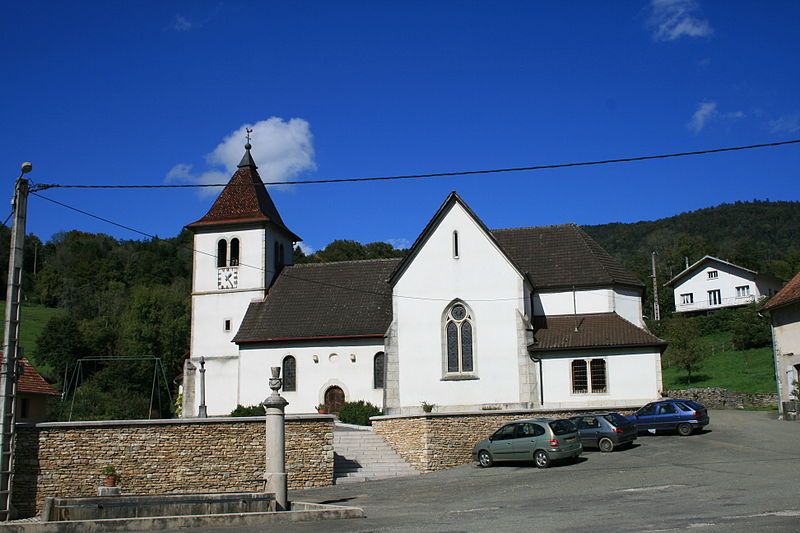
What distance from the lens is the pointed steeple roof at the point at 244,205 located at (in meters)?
44.2

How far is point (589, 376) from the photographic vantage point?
33906 millimetres

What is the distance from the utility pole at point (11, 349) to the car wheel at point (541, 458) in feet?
47.6

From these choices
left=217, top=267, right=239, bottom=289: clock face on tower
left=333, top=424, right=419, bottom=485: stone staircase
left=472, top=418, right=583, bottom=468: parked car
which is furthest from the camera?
left=217, top=267, right=239, bottom=289: clock face on tower

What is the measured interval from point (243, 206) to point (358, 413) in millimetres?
15091

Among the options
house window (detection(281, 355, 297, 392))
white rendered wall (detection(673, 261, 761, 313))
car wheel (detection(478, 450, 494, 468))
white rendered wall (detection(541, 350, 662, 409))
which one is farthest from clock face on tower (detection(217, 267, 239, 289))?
white rendered wall (detection(673, 261, 761, 313))

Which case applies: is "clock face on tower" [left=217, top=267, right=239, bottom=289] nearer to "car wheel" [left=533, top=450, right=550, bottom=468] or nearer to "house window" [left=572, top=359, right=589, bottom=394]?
"house window" [left=572, top=359, right=589, bottom=394]

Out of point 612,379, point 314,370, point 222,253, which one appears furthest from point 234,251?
point 612,379

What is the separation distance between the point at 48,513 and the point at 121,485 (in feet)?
26.6

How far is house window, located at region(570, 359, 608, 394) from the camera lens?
33.8 metres

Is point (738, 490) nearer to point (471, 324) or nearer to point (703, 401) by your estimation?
point (471, 324)

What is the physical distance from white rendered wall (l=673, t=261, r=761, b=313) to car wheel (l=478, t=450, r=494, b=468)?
198ft

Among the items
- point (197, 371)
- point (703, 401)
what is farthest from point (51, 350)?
point (703, 401)

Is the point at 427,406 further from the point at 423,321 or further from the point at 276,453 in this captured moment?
the point at 276,453

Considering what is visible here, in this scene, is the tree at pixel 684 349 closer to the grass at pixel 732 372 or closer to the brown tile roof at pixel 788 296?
the grass at pixel 732 372
